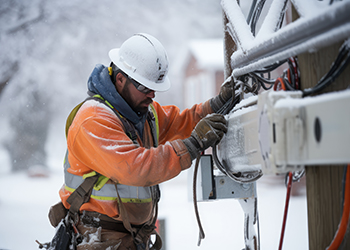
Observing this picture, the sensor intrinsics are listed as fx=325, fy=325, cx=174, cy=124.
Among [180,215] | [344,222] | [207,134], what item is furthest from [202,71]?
[344,222]

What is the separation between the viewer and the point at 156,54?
81.4 inches

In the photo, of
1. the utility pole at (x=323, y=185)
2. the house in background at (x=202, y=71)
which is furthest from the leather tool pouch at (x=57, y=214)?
the house in background at (x=202, y=71)

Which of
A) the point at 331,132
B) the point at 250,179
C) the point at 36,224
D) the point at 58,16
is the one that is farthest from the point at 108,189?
the point at 58,16

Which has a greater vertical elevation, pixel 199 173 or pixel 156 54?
pixel 156 54

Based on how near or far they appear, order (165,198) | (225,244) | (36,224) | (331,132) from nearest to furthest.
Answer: (331,132) < (225,244) < (36,224) < (165,198)

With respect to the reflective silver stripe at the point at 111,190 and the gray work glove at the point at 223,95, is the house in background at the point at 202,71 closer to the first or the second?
the gray work glove at the point at 223,95

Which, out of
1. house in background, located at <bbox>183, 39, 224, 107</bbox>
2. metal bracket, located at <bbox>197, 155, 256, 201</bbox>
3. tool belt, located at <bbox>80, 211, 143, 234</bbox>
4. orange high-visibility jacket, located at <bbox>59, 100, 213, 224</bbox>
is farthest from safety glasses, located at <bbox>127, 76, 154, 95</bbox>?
house in background, located at <bbox>183, 39, 224, 107</bbox>

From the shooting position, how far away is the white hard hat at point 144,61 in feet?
6.70

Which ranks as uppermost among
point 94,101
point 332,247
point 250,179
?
point 94,101

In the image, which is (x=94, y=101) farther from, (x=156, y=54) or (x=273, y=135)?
(x=273, y=135)

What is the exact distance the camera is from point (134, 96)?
207 centimetres

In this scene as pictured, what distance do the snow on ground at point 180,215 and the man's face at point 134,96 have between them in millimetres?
2733

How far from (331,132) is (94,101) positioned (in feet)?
4.63

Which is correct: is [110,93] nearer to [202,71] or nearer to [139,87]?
[139,87]
